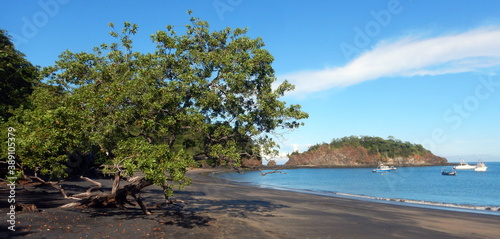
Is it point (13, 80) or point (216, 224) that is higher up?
point (13, 80)

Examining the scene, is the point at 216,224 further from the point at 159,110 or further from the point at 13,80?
the point at 13,80

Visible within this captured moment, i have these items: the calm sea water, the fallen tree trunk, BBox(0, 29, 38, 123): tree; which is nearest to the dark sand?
the fallen tree trunk

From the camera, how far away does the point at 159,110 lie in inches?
579

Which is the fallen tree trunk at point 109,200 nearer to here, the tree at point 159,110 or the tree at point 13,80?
the tree at point 159,110

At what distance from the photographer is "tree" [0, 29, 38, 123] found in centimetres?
2790

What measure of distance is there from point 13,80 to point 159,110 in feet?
78.4

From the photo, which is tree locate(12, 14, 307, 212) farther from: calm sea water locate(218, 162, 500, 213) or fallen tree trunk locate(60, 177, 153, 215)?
calm sea water locate(218, 162, 500, 213)

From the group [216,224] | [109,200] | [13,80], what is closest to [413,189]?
[216,224]

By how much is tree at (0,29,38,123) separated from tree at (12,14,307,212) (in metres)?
12.2

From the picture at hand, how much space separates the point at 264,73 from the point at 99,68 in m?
9.30

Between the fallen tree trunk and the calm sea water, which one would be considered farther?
the calm sea water

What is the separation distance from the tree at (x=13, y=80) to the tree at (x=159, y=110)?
1224cm

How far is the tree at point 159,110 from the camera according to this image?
12.7 meters

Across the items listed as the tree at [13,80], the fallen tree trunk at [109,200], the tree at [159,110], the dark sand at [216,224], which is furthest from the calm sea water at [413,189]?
the tree at [13,80]
